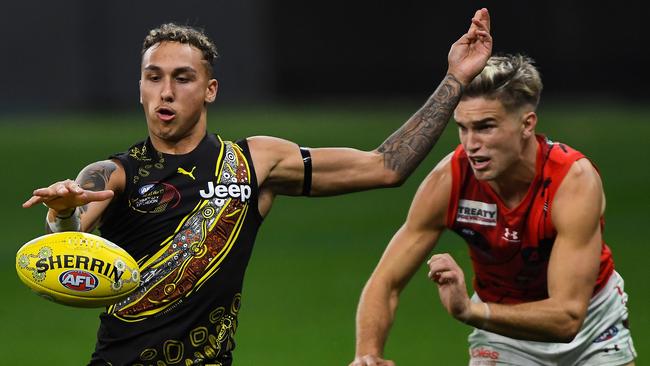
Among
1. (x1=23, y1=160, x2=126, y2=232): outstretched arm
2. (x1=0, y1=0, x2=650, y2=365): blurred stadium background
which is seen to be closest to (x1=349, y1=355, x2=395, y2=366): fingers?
(x1=23, y1=160, x2=126, y2=232): outstretched arm

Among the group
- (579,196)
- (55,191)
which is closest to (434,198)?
(579,196)

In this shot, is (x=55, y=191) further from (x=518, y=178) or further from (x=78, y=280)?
(x=518, y=178)

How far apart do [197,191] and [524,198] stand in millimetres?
1770

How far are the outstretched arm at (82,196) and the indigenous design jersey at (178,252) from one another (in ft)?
0.36

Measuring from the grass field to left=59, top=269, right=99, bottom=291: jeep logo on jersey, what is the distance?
4.70 meters

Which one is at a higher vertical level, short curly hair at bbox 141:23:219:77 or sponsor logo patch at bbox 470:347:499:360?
short curly hair at bbox 141:23:219:77

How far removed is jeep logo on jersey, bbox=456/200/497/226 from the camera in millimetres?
6891

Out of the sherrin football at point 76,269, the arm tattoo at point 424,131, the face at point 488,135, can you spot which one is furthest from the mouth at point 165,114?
the face at point 488,135

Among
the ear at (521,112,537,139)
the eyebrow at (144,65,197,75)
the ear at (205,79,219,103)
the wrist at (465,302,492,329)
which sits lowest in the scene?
the wrist at (465,302,492,329)

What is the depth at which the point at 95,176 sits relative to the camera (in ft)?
19.6

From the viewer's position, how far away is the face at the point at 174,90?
6.22m

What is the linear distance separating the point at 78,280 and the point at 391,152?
1783 millimetres

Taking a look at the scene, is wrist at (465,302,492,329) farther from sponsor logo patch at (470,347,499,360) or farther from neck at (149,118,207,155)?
neck at (149,118,207,155)

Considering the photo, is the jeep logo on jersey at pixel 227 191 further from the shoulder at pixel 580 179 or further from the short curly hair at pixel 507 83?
the shoulder at pixel 580 179
